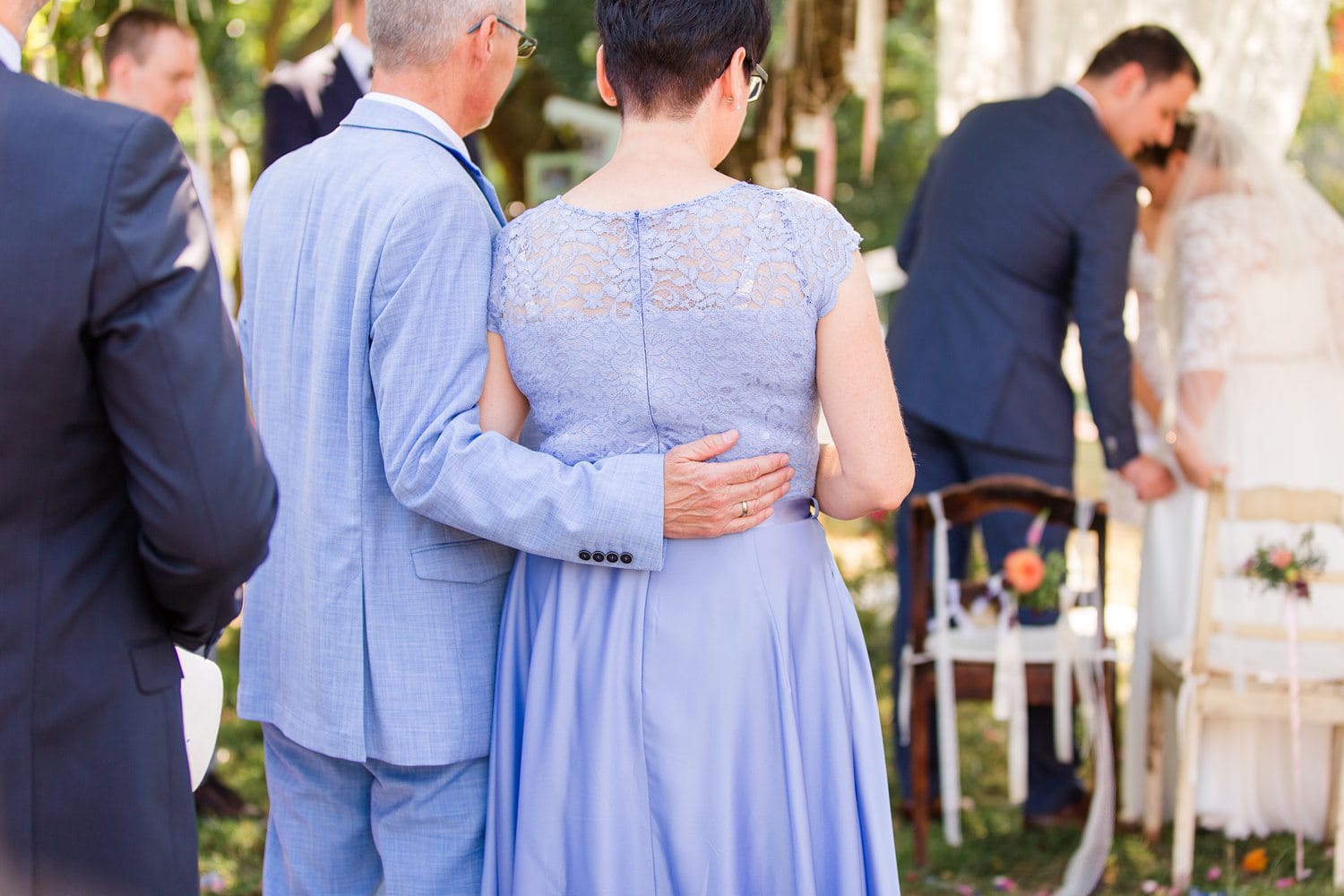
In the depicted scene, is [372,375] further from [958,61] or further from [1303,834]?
[958,61]

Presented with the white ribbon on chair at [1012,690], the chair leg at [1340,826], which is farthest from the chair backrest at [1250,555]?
the white ribbon on chair at [1012,690]

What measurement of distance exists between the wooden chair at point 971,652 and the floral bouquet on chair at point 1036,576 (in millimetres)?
109

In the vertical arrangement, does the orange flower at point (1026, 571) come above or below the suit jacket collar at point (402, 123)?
below

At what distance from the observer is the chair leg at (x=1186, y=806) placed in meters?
3.64

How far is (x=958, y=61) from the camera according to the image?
512cm

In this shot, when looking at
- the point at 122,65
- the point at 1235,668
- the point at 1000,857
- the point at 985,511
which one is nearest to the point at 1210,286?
the point at 985,511

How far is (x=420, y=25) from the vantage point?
210 cm

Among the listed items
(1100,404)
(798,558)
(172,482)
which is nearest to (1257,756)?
(1100,404)

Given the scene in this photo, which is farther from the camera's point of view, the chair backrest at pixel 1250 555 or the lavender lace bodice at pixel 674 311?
the chair backrest at pixel 1250 555

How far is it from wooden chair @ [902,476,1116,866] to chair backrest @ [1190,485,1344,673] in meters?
0.33

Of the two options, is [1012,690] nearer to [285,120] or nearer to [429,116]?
[429,116]

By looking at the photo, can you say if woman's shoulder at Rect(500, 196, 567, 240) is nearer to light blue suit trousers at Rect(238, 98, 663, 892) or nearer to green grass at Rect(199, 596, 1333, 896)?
light blue suit trousers at Rect(238, 98, 663, 892)

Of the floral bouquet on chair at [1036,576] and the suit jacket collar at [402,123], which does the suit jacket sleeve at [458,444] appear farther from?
the floral bouquet on chair at [1036,576]

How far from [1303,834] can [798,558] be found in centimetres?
273
